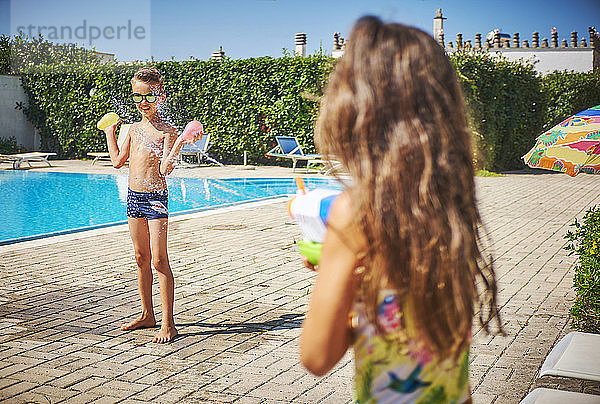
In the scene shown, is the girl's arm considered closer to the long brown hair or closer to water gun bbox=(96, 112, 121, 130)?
the long brown hair

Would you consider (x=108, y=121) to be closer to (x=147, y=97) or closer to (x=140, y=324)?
(x=147, y=97)

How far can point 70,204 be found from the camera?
14.1 metres

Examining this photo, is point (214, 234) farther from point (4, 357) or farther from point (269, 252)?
point (4, 357)

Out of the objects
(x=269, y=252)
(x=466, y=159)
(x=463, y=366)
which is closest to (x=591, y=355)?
(x=463, y=366)

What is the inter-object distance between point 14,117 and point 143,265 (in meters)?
21.9

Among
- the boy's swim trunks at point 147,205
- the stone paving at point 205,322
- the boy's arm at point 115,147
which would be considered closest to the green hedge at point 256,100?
the stone paving at point 205,322

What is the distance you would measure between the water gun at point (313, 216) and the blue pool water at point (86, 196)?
8371mm

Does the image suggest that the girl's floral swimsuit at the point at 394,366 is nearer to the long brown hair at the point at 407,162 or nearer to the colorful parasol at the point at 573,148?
the long brown hair at the point at 407,162

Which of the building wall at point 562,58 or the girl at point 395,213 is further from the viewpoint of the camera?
the building wall at point 562,58

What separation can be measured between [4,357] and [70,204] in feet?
33.3

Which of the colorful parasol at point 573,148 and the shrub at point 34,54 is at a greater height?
the shrub at point 34,54

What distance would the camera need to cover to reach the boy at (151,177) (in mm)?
4703

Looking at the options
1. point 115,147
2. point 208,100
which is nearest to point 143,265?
point 115,147

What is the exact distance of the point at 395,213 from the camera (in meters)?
1.40
